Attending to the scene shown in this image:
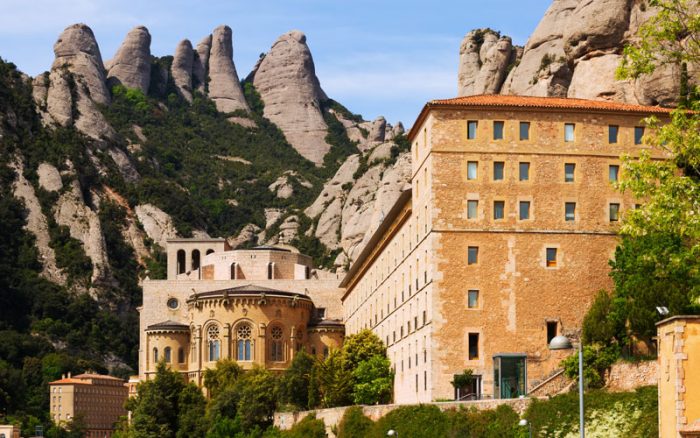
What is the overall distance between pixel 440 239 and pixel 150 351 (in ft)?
201

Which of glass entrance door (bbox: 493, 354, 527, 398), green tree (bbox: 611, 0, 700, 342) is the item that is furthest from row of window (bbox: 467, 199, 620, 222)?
green tree (bbox: 611, 0, 700, 342)

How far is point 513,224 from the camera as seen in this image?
7712cm

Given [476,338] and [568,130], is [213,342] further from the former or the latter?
[568,130]

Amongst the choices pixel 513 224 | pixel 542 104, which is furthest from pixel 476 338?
pixel 542 104

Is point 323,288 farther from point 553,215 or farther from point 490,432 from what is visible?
point 490,432

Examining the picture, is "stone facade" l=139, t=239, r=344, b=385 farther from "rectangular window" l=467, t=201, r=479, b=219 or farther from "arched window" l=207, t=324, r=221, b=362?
"rectangular window" l=467, t=201, r=479, b=219

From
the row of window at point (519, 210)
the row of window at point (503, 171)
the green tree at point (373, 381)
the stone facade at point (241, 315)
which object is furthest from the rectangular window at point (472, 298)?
the stone facade at point (241, 315)

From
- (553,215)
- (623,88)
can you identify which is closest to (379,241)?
(623,88)

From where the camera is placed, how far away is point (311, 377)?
101750mm

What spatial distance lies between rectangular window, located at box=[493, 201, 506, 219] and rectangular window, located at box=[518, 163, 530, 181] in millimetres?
1956

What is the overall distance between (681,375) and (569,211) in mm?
39570

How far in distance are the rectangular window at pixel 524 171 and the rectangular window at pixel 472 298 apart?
7567 millimetres

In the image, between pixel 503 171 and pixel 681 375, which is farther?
pixel 503 171

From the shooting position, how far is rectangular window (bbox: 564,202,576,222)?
254ft
